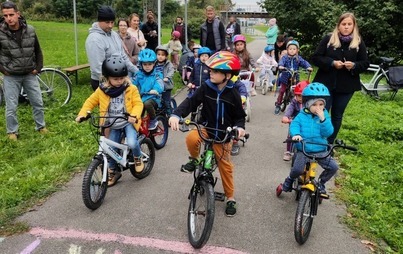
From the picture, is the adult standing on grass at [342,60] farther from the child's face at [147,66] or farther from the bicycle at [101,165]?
the bicycle at [101,165]

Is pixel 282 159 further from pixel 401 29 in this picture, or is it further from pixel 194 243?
pixel 401 29

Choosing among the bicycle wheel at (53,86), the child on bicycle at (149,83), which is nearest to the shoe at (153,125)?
the child on bicycle at (149,83)

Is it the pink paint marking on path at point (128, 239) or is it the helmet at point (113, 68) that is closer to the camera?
the pink paint marking on path at point (128, 239)

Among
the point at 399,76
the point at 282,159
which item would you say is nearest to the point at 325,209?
the point at 282,159

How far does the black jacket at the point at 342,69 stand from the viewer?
5.25m

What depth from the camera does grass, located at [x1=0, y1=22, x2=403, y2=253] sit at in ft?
13.7

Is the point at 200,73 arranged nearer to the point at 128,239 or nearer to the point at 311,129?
the point at 311,129

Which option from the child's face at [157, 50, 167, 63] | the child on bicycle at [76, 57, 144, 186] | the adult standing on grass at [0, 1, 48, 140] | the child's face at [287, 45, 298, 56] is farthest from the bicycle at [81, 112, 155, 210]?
the child's face at [287, 45, 298, 56]

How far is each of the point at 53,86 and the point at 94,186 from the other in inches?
201

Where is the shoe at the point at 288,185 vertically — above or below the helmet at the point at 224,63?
below

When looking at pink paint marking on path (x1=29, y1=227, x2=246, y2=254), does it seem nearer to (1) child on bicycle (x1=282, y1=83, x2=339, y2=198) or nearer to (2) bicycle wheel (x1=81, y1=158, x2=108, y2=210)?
(2) bicycle wheel (x1=81, y1=158, x2=108, y2=210)

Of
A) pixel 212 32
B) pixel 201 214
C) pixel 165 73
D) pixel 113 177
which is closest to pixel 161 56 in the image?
pixel 165 73

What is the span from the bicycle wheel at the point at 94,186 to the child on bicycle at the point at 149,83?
1799 millimetres

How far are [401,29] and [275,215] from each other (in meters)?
13.5
